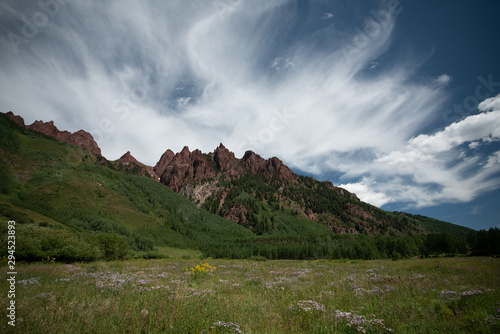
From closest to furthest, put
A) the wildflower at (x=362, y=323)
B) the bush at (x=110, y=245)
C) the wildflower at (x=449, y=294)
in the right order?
the wildflower at (x=362, y=323) → the wildflower at (x=449, y=294) → the bush at (x=110, y=245)

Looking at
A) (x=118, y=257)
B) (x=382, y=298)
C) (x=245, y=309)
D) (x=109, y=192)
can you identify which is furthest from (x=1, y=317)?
(x=109, y=192)

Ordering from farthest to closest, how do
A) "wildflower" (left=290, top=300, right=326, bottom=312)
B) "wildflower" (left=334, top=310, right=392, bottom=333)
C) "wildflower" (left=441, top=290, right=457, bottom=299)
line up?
"wildflower" (left=441, top=290, right=457, bottom=299), "wildflower" (left=290, top=300, right=326, bottom=312), "wildflower" (left=334, top=310, right=392, bottom=333)


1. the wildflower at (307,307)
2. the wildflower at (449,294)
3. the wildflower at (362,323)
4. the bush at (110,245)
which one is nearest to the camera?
the wildflower at (362,323)

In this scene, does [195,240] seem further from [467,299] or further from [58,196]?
[467,299]

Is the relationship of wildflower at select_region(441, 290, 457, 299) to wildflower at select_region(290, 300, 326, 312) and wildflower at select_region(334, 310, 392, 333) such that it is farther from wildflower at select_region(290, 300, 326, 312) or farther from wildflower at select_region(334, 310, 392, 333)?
wildflower at select_region(290, 300, 326, 312)

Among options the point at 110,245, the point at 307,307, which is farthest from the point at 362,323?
the point at 110,245

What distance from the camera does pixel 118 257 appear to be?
35.6 metres

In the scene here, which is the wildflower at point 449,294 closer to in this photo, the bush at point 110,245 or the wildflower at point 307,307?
the wildflower at point 307,307

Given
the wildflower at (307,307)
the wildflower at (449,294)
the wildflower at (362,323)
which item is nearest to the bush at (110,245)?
the wildflower at (307,307)

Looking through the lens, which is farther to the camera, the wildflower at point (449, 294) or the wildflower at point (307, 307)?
the wildflower at point (449, 294)

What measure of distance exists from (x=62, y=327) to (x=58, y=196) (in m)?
122

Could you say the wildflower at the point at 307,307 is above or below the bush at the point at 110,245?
below

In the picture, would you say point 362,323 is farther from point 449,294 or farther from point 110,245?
point 110,245

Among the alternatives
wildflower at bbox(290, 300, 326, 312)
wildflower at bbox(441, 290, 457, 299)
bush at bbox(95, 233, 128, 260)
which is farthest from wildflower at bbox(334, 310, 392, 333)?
bush at bbox(95, 233, 128, 260)
